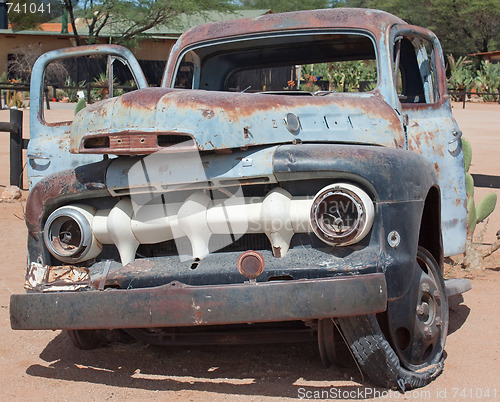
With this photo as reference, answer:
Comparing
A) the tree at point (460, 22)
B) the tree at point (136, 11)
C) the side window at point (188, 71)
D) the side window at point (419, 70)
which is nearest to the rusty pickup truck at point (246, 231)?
the side window at point (419, 70)

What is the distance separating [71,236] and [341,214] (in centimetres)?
131

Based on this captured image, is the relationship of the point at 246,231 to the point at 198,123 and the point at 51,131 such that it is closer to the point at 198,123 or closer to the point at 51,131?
the point at 198,123

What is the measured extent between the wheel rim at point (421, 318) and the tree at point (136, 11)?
27.8 metres

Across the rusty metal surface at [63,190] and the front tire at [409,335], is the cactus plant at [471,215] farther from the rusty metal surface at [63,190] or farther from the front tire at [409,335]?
the rusty metal surface at [63,190]

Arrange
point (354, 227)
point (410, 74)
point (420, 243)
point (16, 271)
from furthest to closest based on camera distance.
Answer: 1. point (16, 271)
2. point (410, 74)
3. point (420, 243)
4. point (354, 227)

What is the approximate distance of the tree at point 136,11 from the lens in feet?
100

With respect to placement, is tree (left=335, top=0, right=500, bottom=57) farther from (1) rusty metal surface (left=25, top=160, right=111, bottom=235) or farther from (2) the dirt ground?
(1) rusty metal surface (left=25, top=160, right=111, bottom=235)

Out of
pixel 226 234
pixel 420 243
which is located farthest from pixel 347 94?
pixel 226 234

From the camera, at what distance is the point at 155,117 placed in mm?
3510

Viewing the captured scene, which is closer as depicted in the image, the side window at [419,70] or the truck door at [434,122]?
the truck door at [434,122]

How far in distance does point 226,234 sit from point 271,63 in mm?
2166

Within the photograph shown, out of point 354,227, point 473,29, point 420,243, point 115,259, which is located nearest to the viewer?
point 354,227

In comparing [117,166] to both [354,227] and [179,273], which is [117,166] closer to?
[179,273]

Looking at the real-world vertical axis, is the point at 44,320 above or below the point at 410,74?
below
